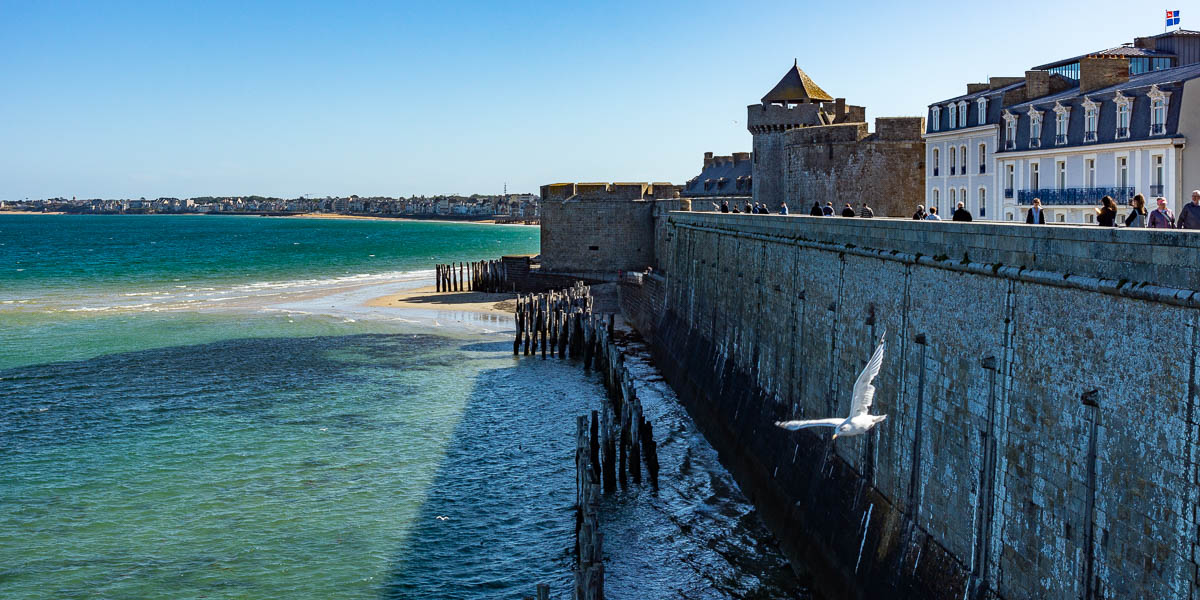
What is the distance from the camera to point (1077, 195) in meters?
27.5

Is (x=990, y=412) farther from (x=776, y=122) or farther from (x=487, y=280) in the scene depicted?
(x=487, y=280)

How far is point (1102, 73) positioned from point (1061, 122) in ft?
5.74

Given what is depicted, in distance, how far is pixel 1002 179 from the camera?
31.9 metres

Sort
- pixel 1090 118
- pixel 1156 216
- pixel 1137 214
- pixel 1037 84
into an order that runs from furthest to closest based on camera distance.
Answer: pixel 1037 84
pixel 1090 118
pixel 1137 214
pixel 1156 216

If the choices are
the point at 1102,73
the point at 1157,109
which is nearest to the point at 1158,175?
the point at 1157,109

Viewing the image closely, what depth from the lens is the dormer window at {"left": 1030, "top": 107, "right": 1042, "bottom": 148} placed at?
2939cm

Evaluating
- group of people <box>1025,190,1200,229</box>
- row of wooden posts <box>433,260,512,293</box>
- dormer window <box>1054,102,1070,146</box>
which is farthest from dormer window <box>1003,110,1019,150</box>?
row of wooden posts <box>433,260,512,293</box>

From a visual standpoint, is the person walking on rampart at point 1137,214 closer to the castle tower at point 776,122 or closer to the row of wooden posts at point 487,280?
A: the castle tower at point 776,122

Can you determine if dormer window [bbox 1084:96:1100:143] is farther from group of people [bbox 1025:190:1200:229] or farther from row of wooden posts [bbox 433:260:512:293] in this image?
row of wooden posts [bbox 433:260:512:293]

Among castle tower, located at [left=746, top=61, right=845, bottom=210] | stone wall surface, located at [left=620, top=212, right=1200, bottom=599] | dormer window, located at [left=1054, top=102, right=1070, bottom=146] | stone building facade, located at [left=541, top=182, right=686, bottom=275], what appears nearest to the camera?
stone wall surface, located at [left=620, top=212, right=1200, bottom=599]

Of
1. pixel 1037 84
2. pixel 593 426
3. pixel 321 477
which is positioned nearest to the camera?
pixel 593 426

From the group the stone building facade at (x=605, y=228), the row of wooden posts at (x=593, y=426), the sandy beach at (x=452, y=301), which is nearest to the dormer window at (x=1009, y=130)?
the row of wooden posts at (x=593, y=426)

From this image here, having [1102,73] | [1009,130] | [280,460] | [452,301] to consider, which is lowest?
[280,460]

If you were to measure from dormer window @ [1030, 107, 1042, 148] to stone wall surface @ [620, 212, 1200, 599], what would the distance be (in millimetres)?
15008
